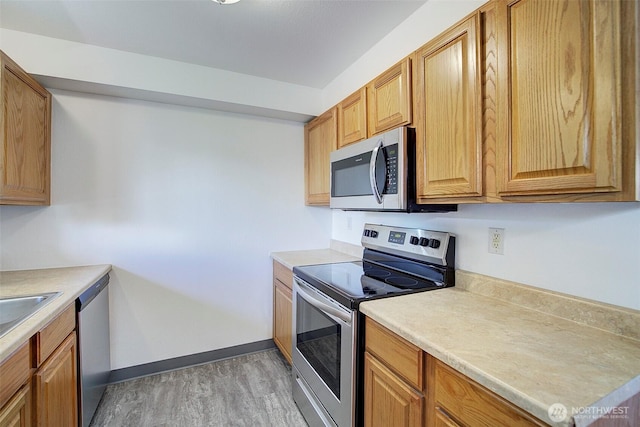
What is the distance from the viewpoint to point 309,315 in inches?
70.6

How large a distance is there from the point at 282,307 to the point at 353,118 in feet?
5.12

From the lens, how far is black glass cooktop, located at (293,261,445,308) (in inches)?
54.6

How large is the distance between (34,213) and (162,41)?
1.45 metres

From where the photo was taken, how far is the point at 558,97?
34.3 inches

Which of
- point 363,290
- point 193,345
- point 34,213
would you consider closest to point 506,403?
point 363,290

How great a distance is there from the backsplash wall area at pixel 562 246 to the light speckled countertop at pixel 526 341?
0.18 feet

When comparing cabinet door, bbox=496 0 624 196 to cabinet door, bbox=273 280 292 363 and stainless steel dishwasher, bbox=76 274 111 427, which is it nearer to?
cabinet door, bbox=273 280 292 363

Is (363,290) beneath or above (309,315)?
above

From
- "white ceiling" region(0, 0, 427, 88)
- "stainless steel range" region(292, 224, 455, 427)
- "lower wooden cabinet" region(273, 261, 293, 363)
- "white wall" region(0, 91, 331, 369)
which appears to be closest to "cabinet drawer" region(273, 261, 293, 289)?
"lower wooden cabinet" region(273, 261, 293, 363)

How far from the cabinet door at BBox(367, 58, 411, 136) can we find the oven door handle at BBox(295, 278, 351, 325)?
999mm

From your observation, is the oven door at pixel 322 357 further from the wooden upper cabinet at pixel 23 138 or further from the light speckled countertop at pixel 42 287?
the wooden upper cabinet at pixel 23 138

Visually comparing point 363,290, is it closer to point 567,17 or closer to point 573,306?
point 573,306

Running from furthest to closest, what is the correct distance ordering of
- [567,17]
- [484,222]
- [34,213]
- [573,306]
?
[34,213] < [484,222] < [573,306] < [567,17]

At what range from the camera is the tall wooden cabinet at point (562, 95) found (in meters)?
0.75
